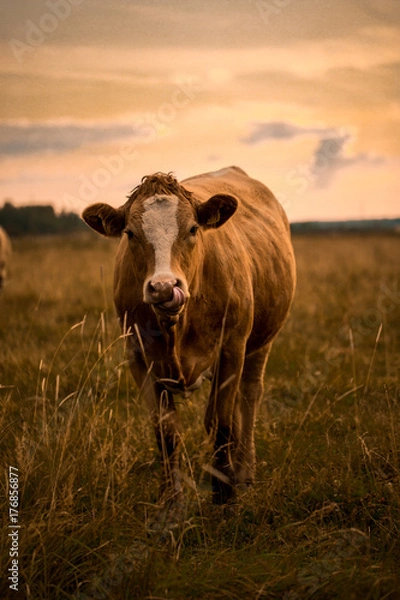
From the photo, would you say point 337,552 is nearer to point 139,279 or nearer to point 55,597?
point 55,597

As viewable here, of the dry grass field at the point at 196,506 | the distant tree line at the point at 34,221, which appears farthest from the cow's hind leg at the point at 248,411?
the distant tree line at the point at 34,221

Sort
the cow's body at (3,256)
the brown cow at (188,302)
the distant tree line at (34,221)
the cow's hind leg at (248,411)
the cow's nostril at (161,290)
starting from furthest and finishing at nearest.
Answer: the distant tree line at (34,221)
the cow's body at (3,256)
the cow's hind leg at (248,411)
the brown cow at (188,302)
the cow's nostril at (161,290)

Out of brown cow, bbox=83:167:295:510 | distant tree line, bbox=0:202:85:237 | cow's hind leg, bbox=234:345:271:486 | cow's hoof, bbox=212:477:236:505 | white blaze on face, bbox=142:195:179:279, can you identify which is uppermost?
white blaze on face, bbox=142:195:179:279

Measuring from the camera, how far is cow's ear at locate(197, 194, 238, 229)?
3.87 metres

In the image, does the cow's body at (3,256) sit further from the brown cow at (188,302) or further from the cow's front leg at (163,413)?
the cow's front leg at (163,413)

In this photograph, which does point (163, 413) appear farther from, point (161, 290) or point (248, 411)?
point (161, 290)

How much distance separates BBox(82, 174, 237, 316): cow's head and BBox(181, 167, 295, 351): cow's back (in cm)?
32

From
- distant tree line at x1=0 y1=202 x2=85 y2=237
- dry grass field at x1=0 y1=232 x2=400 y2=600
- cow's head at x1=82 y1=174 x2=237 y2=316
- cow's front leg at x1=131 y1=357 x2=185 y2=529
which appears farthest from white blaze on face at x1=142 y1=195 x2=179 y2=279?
distant tree line at x1=0 y1=202 x2=85 y2=237

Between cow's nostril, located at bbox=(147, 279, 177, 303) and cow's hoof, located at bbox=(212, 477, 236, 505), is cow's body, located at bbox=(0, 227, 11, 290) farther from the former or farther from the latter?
cow's nostril, located at bbox=(147, 279, 177, 303)

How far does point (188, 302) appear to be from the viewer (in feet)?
12.9

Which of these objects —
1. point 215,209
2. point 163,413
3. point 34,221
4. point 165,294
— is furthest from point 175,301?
point 34,221

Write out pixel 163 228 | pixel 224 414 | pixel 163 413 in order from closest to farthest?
pixel 163 228, pixel 163 413, pixel 224 414

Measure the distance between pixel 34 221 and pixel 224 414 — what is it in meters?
42.3

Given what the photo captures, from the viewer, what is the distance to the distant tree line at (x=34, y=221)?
40.5 m
